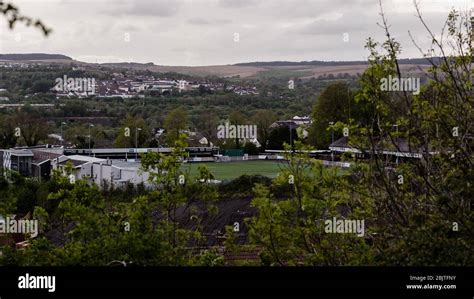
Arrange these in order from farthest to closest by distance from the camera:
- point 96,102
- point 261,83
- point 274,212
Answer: point 96,102 → point 261,83 → point 274,212

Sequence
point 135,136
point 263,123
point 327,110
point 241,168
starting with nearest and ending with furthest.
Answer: point 327,110 < point 263,123 < point 241,168 < point 135,136

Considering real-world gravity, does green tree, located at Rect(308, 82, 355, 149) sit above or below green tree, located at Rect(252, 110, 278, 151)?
above

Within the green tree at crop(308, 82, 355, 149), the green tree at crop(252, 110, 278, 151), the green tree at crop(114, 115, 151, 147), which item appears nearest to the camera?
the green tree at crop(308, 82, 355, 149)

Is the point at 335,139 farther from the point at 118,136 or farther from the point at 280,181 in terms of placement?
the point at 118,136

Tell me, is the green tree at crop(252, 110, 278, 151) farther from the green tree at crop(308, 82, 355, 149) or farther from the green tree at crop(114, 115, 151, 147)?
the green tree at crop(308, 82, 355, 149)

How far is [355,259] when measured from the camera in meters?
5.44

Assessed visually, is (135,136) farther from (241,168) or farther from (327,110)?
(327,110)

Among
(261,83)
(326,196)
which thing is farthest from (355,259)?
(261,83)

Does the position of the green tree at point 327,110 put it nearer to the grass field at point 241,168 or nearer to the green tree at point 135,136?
the grass field at point 241,168

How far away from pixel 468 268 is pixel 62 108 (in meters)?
19.2

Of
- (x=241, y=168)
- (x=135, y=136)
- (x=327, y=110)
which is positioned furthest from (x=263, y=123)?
(x=135, y=136)

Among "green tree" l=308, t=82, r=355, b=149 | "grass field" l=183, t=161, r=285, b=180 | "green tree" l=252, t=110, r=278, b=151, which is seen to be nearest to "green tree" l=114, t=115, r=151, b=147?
"grass field" l=183, t=161, r=285, b=180

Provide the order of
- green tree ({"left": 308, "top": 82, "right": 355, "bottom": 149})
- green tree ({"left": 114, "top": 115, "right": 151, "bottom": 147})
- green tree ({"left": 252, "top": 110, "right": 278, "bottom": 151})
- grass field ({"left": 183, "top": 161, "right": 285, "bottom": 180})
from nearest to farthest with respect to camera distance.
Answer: green tree ({"left": 308, "top": 82, "right": 355, "bottom": 149})
grass field ({"left": 183, "top": 161, "right": 285, "bottom": 180})
green tree ({"left": 252, "top": 110, "right": 278, "bottom": 151})
green tree ({"left": 114, "top": 115, "right": 151, "bottom": 147})

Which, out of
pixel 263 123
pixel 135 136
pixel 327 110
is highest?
pixel 327 110
